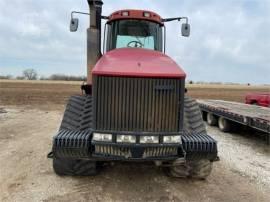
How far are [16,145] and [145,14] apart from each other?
15.1 feet

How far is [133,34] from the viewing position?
6223mm

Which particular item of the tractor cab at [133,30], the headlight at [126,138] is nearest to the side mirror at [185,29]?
the tractor cab at [133,30]

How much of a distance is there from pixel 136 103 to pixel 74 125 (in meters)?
1.30

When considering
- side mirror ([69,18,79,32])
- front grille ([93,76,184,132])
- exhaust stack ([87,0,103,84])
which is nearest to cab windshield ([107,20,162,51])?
exhaust stack ([87,0,103,84])

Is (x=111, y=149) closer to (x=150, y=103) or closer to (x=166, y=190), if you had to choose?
(x=150, y=103)

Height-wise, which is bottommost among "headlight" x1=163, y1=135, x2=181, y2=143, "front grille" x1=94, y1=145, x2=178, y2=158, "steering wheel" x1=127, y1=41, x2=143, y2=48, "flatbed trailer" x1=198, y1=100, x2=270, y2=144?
"flatbed trailer" x1=198, y1=100, x2=270, y2=144

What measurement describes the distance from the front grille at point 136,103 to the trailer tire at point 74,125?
2.79 ft

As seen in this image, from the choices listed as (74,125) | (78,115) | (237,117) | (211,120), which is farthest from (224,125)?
(74,125)

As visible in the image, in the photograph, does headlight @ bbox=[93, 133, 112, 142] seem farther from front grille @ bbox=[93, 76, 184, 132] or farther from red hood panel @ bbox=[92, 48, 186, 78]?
red hood panel @ bbox=[92, 48, 186, 78]

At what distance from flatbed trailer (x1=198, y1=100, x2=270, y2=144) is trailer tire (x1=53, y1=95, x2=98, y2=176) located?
4603 millimetres

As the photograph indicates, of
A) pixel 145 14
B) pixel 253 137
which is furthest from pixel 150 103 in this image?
pixel 253 137

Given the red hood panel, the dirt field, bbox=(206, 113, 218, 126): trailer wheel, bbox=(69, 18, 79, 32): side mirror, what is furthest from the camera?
bbox=(206, 113, 218, 126): trailer wheel

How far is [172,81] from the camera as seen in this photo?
4422 millimetres

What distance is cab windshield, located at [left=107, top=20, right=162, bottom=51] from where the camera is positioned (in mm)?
6191
